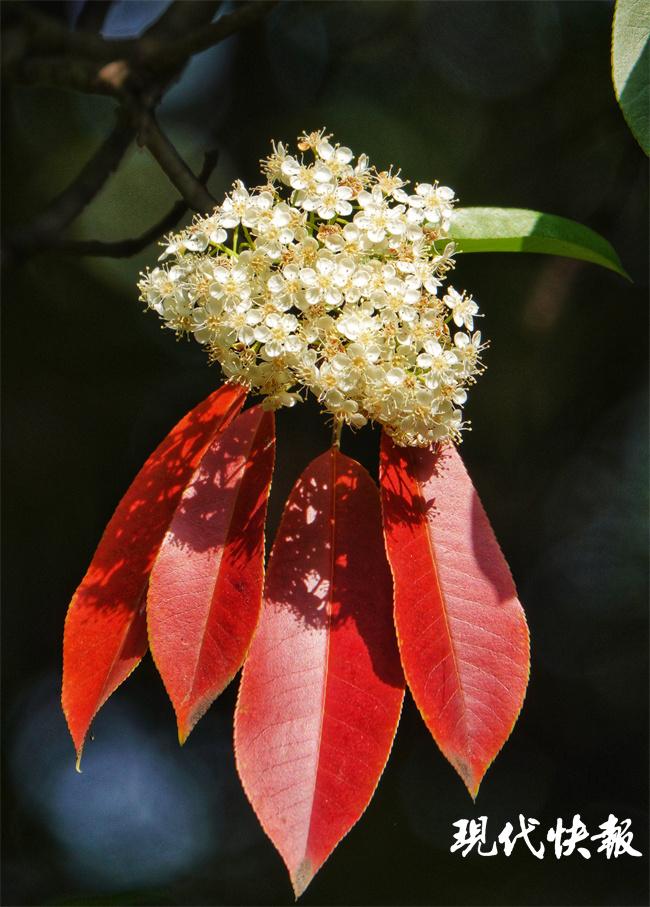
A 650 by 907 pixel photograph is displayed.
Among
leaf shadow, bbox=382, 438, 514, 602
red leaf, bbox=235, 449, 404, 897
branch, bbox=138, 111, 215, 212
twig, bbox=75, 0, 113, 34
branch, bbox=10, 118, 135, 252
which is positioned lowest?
red leaf, bbox=235, 449, 404, 897

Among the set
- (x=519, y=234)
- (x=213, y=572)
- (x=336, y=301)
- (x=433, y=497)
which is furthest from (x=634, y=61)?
(x=213, y=572)

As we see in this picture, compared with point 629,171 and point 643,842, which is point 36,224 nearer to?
point 629,171

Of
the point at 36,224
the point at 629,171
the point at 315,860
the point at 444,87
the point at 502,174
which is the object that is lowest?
the point at 315,860

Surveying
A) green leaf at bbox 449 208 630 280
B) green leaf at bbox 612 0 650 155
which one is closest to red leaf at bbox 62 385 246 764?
green leaf at bbox 449 208 630 280

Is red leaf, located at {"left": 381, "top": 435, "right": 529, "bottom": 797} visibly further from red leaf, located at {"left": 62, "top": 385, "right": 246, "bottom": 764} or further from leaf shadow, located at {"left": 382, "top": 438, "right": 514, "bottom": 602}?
red leaf, located at {"left": 62, "top": 385, "right": 246, "bottom": 764}

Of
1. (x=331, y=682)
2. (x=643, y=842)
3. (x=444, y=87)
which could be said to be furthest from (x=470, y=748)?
(x=444, y=87)
